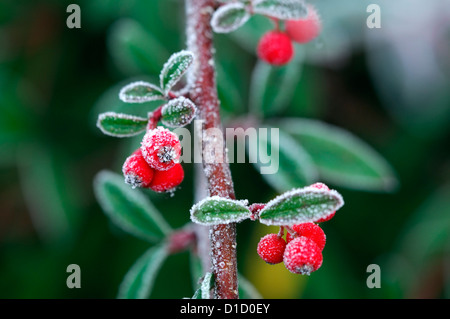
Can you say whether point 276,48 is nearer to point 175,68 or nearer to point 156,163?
point 175,68

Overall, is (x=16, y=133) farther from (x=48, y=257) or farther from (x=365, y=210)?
(x=365, y=210)

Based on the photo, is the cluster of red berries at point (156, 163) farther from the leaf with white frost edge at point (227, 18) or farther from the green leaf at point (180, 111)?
the leaf with white frost edge at point (227, 18)

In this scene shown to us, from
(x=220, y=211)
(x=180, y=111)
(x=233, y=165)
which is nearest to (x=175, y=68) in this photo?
(x=180, y=111)

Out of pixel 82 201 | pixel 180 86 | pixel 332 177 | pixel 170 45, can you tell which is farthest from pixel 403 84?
pixel 82 201

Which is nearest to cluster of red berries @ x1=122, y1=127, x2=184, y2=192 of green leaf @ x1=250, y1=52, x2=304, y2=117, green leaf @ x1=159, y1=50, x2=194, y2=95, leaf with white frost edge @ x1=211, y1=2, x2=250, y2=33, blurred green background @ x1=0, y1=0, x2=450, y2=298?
green leaf @ x1=159, y1=50, x2=194, y2=95

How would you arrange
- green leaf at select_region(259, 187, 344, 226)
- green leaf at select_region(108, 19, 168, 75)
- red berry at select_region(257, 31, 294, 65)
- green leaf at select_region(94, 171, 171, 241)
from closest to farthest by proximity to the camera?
1. green leaf at select_region(259, 187, 344, 226)
2. red berry at select_region(257, 31, 294, 65)
3. green leaf at select_region(94, 171, 171, 241)
4. green leaf at select_region(108, 19, 168, 75)

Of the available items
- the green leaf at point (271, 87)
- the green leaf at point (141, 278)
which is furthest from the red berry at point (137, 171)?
the green leaf at point (271, 87)

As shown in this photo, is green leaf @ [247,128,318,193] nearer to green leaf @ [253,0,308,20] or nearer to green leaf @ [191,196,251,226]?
green leaf @ [253,0,308,20]
